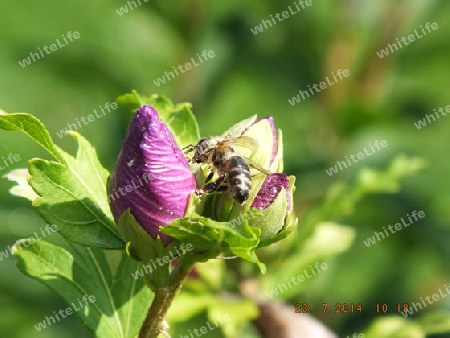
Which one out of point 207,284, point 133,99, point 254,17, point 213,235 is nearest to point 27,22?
point 254,17

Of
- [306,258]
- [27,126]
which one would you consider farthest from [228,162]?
[306,258]

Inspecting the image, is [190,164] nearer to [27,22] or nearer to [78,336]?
[78,336]

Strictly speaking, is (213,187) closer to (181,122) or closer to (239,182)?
(239,182)

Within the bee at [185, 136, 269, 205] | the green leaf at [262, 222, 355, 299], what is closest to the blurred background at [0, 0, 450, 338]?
the green leaf at [262, 222, 355, 299]

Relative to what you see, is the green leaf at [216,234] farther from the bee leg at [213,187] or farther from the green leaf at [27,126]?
the green leaf at [27,126]

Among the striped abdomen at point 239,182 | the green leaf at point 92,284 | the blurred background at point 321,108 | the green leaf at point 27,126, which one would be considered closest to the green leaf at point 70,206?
the green leaf at point 27,126

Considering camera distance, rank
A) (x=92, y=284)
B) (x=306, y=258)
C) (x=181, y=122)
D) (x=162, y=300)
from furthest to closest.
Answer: (x=306, y=258) < (x=181, y=122) < (x=92, y=284) < (x=162, y=300)
